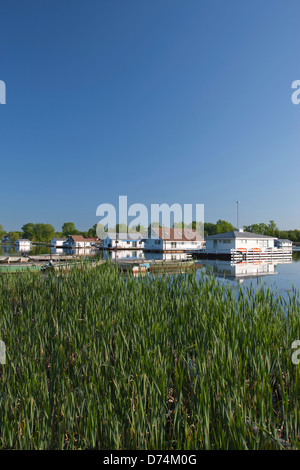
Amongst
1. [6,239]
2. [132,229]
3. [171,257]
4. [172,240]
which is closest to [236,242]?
[171,257]

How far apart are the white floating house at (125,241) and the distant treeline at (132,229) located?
10.6 m

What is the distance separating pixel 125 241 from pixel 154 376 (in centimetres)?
6263

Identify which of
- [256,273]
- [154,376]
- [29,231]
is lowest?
[256,273]

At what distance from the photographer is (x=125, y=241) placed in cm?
6569

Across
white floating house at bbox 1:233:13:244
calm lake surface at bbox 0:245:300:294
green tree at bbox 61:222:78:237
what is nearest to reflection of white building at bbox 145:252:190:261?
calm lake surface at bbox 0:245:300:294

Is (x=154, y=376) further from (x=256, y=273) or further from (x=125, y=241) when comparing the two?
(x=125, y=241)

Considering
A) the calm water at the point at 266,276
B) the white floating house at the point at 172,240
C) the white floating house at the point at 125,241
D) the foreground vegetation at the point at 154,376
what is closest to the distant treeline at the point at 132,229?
the white floating house at the point at 125,241

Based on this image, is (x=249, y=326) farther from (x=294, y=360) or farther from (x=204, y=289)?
(x=204, y=289)

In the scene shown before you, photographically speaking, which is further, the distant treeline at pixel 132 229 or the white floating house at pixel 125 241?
the distant treeline at pixel 132 229

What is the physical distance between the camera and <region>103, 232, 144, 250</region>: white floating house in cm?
6481

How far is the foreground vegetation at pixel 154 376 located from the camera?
2865 mm

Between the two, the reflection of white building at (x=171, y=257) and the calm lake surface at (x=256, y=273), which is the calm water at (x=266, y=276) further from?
the reflection of white building at (x=171, y=257)

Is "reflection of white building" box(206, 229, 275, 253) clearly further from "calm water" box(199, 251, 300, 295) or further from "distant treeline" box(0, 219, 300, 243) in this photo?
"distant treeline" box(0, 219, 300, 243)
